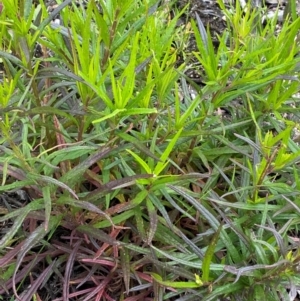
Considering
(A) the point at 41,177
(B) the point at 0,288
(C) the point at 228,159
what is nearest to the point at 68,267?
(B) the point at 0,288

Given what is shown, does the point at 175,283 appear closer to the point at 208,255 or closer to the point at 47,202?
the point at 208,255

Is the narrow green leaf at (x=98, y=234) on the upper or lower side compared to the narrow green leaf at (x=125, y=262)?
upper

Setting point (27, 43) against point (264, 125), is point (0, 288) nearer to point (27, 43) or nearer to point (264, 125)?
point (27, 43)

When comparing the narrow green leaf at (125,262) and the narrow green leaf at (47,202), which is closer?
the narrow green leaf at (47,202)

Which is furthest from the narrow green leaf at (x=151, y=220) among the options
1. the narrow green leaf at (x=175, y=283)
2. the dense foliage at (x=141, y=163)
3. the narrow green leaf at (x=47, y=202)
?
the narrow green leaf at (x=47, y=202)

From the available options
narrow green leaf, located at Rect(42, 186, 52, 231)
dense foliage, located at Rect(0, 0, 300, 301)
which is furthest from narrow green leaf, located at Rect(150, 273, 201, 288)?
narrow green leaf, located at Rect(42, 186, 52, 231)

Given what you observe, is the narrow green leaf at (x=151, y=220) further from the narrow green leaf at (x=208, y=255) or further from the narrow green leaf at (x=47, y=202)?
the narrow green leaf at (x=47, y=202)

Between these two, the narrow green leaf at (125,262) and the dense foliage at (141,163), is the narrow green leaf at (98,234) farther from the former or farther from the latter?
the narrow green leaf at (125,262)

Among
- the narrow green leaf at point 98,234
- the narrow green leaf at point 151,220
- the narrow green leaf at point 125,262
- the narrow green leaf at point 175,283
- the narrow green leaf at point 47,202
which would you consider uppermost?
the narrow green leaf at point 47,202

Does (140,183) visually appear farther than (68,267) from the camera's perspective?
No

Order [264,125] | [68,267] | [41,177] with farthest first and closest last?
[264,125]
[68,267]
[41,177]

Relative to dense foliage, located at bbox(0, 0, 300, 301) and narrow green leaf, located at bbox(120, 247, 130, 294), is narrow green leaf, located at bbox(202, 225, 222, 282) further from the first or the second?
narrow green leaf, located at bbox(120, 247, 130, 294)
